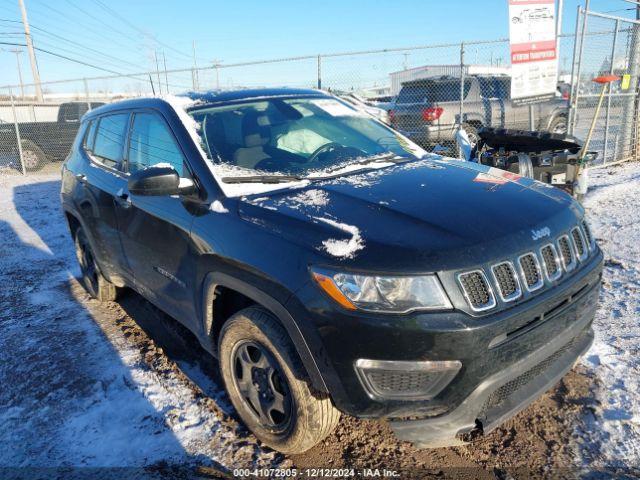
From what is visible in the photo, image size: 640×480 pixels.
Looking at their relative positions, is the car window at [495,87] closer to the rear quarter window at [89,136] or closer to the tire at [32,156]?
the rear quarter window at [89,136]

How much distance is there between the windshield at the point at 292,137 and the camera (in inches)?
114

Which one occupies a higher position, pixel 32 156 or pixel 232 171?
pixel 232 171

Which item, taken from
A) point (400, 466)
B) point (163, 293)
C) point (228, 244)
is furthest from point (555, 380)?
point (163, 293)

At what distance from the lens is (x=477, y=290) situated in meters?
1.94

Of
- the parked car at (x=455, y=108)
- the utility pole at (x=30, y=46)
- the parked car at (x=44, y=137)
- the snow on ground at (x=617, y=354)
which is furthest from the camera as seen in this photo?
the utility pole at (x=30, y=46)

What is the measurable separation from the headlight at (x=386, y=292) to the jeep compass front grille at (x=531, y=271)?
430 mm

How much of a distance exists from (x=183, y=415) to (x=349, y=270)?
5.28 ft

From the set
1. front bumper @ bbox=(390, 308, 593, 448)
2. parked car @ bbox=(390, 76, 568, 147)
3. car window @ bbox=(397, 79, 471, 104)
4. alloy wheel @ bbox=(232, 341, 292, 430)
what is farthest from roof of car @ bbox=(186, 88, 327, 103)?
car window @ bbox=(397, 79, 471, 104)

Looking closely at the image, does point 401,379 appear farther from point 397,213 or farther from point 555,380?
point 555,380

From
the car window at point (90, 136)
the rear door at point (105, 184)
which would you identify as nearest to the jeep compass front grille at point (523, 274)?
the rear door at point (105, 184)

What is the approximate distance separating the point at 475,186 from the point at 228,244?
1385 millimetres

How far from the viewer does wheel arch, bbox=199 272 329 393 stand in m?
2.06

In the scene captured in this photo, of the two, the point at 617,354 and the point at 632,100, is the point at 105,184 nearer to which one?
the point at 617,354

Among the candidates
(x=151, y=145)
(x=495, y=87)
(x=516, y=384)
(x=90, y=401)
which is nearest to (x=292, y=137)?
(x=151, y=145)
